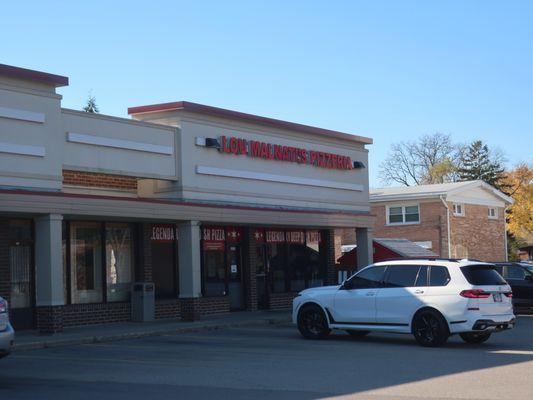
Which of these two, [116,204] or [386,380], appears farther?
[116,204]

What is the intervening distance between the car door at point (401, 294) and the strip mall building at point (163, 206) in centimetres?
700

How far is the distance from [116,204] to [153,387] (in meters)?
9.68

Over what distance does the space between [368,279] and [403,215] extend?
28853 millimetres

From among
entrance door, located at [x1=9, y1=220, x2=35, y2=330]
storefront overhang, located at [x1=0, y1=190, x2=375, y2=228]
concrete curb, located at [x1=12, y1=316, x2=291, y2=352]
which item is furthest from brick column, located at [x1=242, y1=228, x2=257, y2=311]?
entrance door, located at [x1=9, y1=220, x2=35, y2=330]

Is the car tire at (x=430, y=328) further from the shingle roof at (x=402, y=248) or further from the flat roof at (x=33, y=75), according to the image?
the shingle roof at (x=402, y=248)

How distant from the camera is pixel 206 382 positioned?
12.5m

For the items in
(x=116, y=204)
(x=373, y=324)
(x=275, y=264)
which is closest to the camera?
(x=373, y=324)

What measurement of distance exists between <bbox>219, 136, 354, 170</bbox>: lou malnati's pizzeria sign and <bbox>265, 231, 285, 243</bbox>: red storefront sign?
→ 2.59 metres

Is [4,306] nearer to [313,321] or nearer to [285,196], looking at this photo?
[313,321]

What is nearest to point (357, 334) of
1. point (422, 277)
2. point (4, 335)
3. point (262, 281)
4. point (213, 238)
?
point (422, 277)

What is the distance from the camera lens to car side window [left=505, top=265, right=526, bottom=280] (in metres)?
27.9

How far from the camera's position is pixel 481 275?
57.0 feet

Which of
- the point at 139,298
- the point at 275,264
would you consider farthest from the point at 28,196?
the point at 275,264

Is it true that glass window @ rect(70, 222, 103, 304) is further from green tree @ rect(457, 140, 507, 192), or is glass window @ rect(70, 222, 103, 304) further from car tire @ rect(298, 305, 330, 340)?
green tree @ rect(457, 140, 507, 192)
